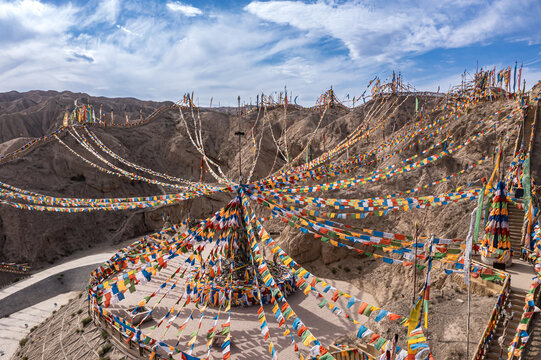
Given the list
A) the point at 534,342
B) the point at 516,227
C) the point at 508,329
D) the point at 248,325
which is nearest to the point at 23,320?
the point at 248,325

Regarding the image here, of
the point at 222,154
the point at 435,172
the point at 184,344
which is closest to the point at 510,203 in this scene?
the point at 435,172

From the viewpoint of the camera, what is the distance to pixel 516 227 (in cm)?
1723

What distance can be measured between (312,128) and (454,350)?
37.6 metres

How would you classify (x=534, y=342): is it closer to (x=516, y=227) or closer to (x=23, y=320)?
(x=516, y=227)

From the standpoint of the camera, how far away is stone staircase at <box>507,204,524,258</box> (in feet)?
52.9

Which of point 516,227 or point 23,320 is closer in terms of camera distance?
point 516,227

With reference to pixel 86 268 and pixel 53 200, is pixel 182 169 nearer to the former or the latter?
pixel 86 268

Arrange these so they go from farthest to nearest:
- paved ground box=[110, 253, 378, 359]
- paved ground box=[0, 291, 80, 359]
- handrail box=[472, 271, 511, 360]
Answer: paved ground box=[0, 291, 80, 359] < paved ground box=[110, 253, 378, 359] < handrail box=[472, 271, 511, 360]

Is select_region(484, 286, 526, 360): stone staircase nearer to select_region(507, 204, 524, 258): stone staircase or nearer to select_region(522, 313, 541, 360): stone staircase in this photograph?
select_region(522, 313, 541, 360): stone staircase

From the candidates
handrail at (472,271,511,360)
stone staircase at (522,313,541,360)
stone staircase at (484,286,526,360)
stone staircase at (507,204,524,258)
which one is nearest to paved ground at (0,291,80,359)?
handrail at (472,271,511,360)

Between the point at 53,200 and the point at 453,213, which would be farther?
the point at 453,213

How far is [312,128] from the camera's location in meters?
46.2

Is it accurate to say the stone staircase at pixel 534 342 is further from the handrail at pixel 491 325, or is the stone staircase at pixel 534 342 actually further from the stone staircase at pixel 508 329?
the handrail at pixel 491 325

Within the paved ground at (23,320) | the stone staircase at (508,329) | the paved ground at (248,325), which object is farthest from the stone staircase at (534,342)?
the paved ground at (23,320)
